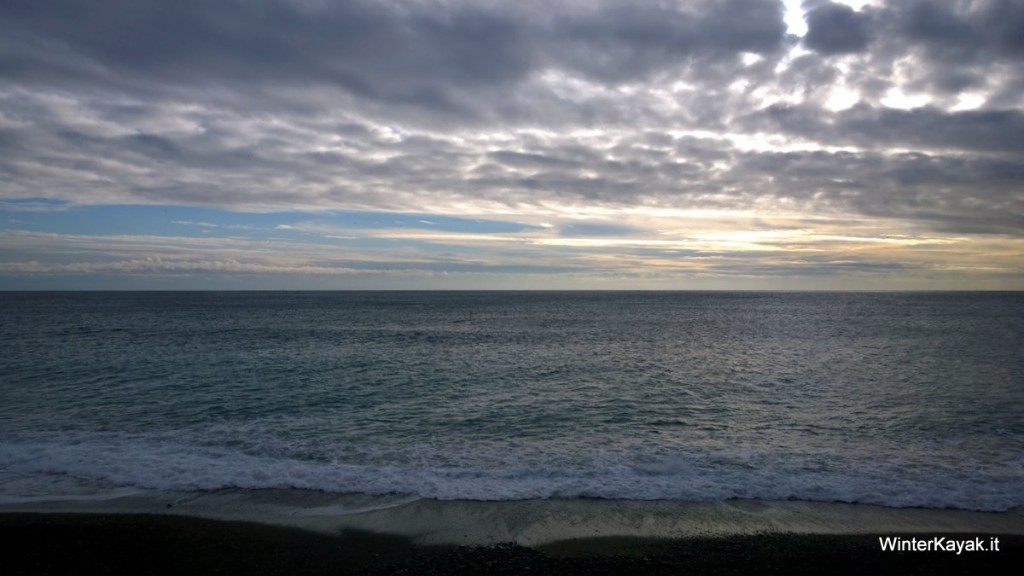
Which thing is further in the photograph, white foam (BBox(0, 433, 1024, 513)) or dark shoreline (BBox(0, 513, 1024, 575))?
white foam (BBox(0, 433, 1024, 513))

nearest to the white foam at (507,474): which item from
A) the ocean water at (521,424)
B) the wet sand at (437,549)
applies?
the ocean water at (521,424)

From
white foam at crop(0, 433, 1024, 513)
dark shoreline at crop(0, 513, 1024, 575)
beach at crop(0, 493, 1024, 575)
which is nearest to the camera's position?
dark shoreline at crop(0, 513, 1024, 575)

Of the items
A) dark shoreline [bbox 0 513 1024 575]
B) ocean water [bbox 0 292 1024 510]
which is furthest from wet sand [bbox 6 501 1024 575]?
ocean water [bbox 0 292 1024 510]

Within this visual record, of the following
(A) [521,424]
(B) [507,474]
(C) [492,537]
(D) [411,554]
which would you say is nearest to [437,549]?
(D) [411,554]

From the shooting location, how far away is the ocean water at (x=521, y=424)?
48.1ft

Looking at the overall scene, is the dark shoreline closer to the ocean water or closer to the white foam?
the white foam

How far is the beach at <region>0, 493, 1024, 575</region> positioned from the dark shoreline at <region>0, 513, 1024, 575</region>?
0.11ft

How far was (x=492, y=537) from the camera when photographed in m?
11.3

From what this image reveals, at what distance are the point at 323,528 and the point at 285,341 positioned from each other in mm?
43345

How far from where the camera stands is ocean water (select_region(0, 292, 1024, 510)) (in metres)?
14.7

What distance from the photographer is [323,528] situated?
462 inches

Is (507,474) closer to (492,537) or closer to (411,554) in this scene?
(492,537)

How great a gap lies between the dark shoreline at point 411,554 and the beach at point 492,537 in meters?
0.03

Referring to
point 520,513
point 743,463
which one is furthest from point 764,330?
point 520,513
